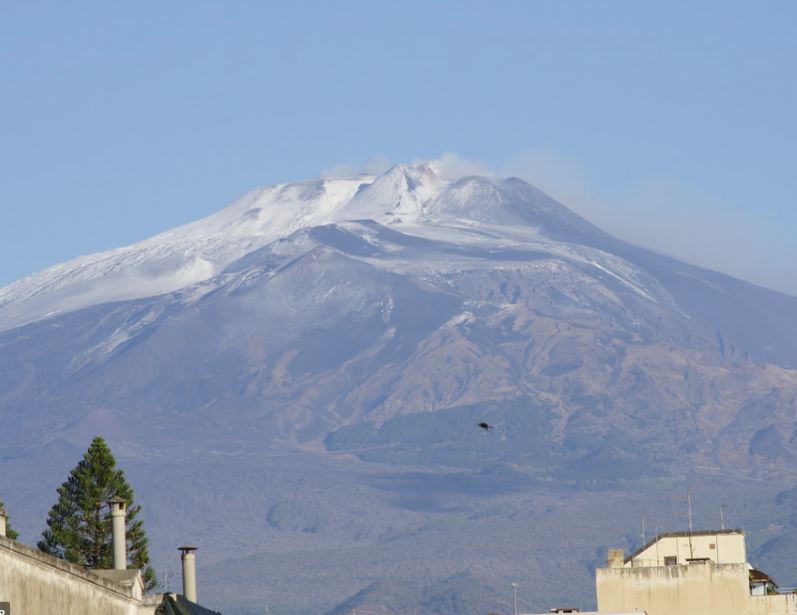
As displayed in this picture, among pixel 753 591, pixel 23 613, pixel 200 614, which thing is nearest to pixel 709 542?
pixel 753 591

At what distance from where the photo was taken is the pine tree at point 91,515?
2985 inches

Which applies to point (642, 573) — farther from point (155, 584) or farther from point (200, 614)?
point (200, 614)

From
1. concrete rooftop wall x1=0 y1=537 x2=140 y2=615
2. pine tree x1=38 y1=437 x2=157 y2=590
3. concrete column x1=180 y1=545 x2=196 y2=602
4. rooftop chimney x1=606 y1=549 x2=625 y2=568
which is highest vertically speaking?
pine tree x1=38 y1=437 x2=157 y2=590

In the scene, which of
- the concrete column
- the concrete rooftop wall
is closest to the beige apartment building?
the concrete column

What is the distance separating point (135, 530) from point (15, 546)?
4589 cm

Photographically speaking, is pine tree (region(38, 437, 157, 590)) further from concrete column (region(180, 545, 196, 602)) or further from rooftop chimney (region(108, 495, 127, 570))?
rooftop chimney (region(108, 495, 127, 570))

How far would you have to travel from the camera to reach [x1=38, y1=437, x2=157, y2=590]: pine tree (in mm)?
75812

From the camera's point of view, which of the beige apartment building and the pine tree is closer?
the beige apartment building

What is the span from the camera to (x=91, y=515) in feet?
255

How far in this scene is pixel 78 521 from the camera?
78.1 metres

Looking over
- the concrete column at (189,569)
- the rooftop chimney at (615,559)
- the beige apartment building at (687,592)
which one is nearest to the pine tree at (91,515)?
the rooftop chimney at (615,559)

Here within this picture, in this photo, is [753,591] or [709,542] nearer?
[753,591]

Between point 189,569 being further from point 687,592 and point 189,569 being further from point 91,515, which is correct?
point 91,515

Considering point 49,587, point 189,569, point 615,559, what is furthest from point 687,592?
point 49,587
